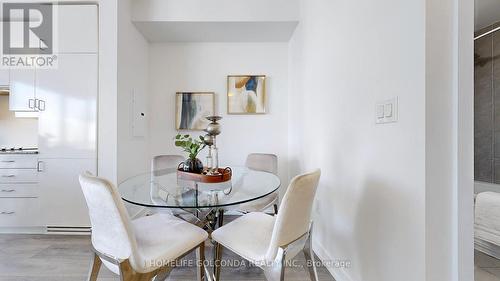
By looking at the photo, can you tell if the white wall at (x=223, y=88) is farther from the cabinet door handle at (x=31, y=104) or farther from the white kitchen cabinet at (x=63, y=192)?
the cabinet door handle at (x=31, y=104)

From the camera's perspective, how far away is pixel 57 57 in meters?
2.54

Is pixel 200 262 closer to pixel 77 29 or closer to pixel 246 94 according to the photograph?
pixel 246 94

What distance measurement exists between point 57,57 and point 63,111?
1.96 feet

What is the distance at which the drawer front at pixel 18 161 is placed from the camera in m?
2.57

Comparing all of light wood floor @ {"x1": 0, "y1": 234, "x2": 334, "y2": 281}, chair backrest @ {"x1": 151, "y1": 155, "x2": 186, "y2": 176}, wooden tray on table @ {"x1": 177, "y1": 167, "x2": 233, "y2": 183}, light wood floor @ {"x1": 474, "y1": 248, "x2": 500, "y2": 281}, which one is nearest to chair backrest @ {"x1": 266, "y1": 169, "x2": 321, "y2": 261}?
wooden tray on table @ {"x1": 177, "y1": 167, "x2": 233, "y2": 183}

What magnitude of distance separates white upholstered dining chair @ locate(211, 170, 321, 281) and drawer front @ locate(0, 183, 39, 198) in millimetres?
2499

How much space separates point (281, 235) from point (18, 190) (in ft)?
10.2

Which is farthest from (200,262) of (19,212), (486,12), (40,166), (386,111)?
(486,12)

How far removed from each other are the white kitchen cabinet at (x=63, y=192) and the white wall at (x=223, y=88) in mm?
992

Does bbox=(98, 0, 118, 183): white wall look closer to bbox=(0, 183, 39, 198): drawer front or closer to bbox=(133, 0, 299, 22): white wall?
bbox=(133, 0, 299, 22): white wall

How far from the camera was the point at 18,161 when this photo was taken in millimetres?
2572

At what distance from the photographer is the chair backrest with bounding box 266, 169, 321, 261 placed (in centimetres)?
110

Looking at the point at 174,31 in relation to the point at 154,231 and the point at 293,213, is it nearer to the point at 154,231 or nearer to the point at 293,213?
the point at 154,231

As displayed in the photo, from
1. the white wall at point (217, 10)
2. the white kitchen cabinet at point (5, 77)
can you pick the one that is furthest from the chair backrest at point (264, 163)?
the white kitchen cabinet at point (5, 77)
